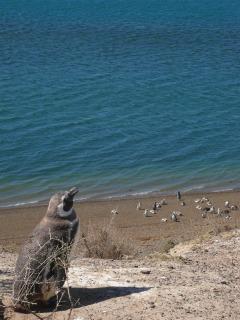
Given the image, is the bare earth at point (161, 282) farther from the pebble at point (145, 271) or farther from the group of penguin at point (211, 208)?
the group of penguin at point (211, 208)

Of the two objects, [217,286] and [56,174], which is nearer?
[217,286]

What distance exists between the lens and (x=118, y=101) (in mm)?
38875

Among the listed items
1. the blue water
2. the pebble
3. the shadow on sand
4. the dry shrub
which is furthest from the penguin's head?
the blue water

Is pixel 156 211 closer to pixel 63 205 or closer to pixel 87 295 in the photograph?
pixel 87 295

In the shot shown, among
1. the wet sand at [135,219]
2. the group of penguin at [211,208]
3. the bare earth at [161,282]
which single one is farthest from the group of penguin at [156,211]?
the bare earth at [161,282]

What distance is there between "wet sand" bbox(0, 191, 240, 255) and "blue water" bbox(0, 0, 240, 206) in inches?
41.8

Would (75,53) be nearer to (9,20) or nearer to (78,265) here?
(9,20)

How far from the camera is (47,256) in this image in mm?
11453

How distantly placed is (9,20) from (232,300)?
2142 inches

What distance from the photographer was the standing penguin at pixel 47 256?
11.3m

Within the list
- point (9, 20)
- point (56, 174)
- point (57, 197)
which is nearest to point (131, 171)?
point (56, 174)

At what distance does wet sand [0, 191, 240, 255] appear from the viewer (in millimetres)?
→ 22781

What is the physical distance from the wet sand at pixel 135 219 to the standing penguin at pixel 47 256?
931 cm

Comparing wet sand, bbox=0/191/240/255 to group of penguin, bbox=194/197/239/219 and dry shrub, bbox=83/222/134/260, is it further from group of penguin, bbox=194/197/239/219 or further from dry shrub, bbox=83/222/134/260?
dry shrub, bbox=83/222/134/260
